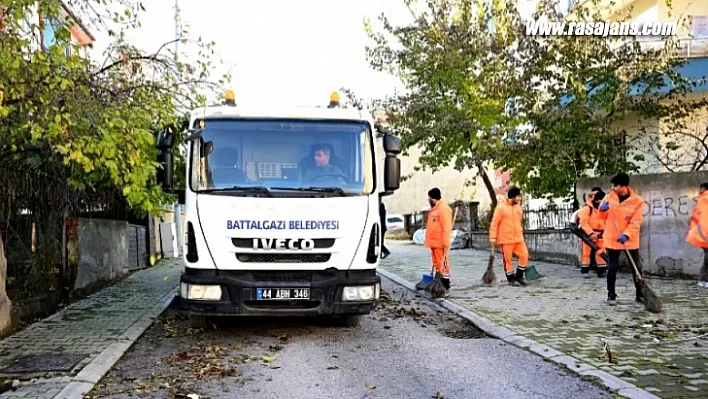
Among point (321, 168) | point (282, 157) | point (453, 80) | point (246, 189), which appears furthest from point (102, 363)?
point (453, 80)

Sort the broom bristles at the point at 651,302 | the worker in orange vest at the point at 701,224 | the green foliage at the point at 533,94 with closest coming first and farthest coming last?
the broom bristles at the point at 651,302
the worker in orange vest at the point at 701,224
the green foliage at the point at 533,94

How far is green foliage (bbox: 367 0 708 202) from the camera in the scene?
14.9 meters

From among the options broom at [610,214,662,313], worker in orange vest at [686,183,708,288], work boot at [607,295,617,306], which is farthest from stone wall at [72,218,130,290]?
worker in orange vest at [686,183,708,288]

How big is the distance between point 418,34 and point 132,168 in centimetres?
1403

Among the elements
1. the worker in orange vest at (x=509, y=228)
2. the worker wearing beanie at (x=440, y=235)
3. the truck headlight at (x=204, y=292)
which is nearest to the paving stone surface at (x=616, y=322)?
the worker wearing beanie at (x=440, y=235)

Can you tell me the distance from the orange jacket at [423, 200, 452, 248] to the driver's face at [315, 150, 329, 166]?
150 inches

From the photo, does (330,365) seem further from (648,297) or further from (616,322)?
(648,297)

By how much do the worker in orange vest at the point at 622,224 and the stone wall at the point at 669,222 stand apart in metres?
3.14

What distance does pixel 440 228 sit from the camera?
10.9m

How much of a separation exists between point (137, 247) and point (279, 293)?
1052 cm

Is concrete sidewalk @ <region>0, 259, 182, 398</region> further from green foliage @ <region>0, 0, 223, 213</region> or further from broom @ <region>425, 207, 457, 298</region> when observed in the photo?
broom @ <region>425, 207, 457, 298</region>

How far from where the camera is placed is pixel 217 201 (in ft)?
23.5

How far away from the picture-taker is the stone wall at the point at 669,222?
39.2 feet

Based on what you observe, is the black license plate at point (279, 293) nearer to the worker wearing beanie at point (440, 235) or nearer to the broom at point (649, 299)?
the worker wearing beanie at point (440, 235)
